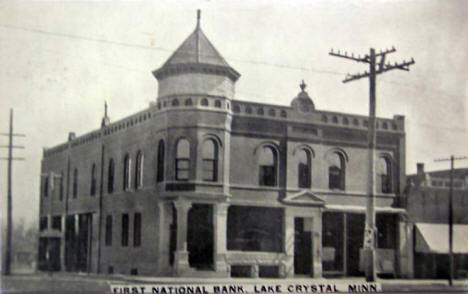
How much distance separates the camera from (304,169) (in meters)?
27.8

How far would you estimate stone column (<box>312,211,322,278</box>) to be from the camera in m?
27.0

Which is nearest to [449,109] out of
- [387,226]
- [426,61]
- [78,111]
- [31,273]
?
[426,61]

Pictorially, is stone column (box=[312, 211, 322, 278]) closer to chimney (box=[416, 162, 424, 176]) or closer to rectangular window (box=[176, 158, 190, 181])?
chimney (box=[416, 162, 424, 176])

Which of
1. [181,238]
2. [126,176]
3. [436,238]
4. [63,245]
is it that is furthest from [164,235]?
[436,238]

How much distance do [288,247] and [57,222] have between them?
28.5 feet

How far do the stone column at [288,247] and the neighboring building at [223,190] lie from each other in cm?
5

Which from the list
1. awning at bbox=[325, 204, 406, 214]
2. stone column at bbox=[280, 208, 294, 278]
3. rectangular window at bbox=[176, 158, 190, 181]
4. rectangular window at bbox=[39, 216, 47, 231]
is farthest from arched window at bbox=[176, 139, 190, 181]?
awning at bbox=[325, 204, 406, 214]

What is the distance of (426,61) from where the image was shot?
78.3ft

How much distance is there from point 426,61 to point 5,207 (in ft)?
46.5

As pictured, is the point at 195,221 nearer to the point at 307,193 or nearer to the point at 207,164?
the point at 207,164

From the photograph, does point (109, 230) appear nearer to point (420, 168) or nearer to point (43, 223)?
point (43, 223)

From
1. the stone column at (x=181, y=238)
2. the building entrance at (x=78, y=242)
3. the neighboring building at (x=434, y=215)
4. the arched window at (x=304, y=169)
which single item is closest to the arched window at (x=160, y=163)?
the stone column at (x=181, y=238)

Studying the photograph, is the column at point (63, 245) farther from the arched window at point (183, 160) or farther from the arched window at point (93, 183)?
the arched window at point (183, 160)

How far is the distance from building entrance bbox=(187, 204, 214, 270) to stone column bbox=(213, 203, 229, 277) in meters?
0.19
